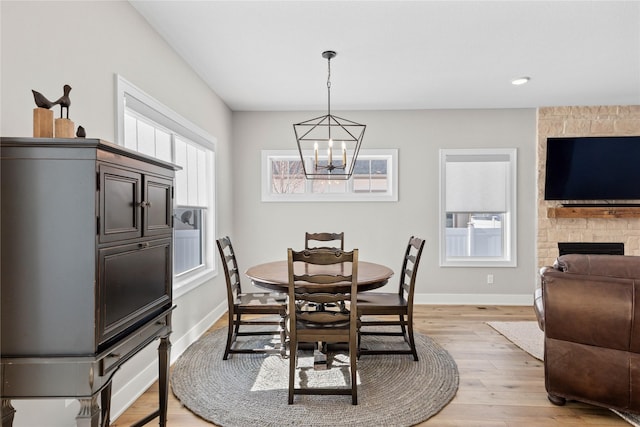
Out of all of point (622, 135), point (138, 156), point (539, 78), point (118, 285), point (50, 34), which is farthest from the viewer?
point (622, 135)

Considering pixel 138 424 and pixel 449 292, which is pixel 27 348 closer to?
pixel 138 424

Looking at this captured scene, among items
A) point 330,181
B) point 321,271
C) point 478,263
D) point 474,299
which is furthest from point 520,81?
point 321,271

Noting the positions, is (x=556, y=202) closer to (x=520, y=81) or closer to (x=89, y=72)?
(x=520, y=81)

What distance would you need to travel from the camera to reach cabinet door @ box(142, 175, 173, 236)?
5.09 feet

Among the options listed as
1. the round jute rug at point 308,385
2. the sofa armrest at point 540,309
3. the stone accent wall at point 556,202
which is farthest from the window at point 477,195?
the sofa armrest at point 540,309

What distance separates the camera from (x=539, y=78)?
364cm

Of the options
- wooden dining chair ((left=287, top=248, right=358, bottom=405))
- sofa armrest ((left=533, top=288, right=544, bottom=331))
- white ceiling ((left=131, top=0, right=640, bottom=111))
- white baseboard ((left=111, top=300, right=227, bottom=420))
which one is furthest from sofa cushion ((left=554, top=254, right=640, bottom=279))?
white baseboard ((left=111, top=300, right=227, bottom=420))

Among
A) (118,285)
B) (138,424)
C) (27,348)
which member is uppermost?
(118,285)

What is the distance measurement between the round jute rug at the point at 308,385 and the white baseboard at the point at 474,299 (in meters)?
1.57

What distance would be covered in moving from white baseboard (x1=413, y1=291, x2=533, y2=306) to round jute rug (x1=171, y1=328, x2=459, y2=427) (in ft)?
5.15

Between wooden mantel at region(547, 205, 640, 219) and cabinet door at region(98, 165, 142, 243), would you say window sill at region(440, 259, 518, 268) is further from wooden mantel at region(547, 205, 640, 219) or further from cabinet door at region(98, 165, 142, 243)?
cabinet door at region(98, 165, 142, 243)

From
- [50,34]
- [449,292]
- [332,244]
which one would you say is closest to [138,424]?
[50,34]

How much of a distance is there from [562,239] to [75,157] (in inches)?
208

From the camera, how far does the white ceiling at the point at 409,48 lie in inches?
94.7
